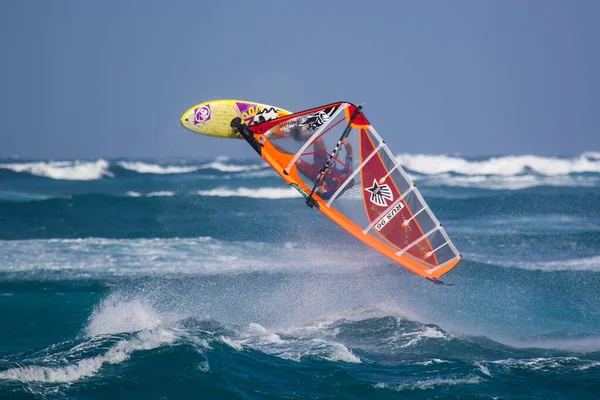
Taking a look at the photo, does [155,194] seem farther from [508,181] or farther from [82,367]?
[82,367]

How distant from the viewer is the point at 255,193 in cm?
3072

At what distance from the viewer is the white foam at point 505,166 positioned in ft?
142

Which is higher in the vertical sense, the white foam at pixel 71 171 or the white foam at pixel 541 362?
the white foam at pixel 71 171

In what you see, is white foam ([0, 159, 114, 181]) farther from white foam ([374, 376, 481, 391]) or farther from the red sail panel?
white foam ([374, 376, 481, 391])

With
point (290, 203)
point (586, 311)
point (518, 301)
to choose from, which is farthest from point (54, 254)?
point (290, 203)

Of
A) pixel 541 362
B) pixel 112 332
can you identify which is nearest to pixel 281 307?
pixel 112 332

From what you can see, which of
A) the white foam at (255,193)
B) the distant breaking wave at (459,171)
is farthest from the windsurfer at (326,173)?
the distant breaking wave at (459,171)

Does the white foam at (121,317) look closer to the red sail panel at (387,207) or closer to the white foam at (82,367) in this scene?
the white foam at (82,367)

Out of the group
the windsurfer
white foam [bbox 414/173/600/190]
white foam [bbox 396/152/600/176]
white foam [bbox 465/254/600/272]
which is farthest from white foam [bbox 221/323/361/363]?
white foam [bbox 396/152/600/176]

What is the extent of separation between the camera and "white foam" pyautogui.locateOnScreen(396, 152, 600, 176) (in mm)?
43375

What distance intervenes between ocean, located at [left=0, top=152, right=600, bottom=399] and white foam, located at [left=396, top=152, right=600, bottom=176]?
1878 centimetres

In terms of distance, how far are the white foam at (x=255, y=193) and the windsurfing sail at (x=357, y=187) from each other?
1866cm

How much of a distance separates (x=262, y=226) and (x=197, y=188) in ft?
38.8

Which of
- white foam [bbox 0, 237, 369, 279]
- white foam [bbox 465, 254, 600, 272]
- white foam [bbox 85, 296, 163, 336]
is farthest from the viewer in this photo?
white foam [bbox 465, 254, 600, 272]
